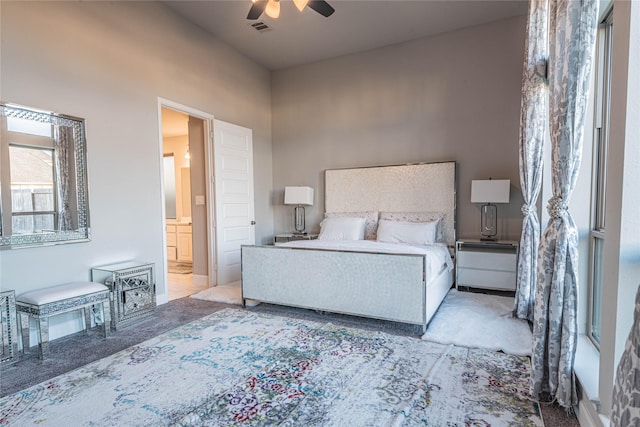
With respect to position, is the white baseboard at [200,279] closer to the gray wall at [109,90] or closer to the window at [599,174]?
the gray wall at [109,90]

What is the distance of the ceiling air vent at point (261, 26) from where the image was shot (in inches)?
170

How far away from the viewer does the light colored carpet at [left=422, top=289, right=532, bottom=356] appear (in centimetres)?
260

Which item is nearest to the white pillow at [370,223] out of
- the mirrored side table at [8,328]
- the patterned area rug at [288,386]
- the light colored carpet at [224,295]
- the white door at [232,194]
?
the white door at [232,194]

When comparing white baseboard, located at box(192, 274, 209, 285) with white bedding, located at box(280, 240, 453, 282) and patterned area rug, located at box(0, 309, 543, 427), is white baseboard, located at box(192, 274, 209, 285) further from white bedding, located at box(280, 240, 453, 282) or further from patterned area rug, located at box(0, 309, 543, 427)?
patterned area rug, located at box(0, 309, 543, 427)

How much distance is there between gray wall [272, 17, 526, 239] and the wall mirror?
328 centimetres

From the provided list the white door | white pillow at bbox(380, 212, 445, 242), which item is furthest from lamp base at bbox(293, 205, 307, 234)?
white pillow at bbox(380, 212, 445, 242)

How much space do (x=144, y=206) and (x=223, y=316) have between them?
156 centimetres

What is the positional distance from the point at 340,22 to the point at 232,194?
2.85 m

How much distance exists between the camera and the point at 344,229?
480 centimetres

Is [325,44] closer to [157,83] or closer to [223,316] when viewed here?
[157,83]

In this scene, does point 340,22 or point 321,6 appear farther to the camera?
point 340,22

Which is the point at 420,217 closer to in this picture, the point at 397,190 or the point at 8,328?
the point at 397,190

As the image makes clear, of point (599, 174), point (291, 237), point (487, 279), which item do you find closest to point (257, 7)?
point (599, 174)

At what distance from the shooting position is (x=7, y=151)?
8.64 feet
